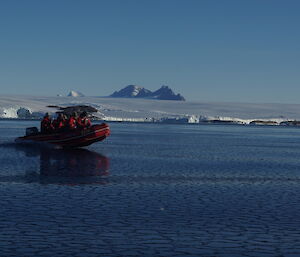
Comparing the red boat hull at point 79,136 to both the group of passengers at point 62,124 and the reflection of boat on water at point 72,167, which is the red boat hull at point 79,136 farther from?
the reflection of boat on water at point 72,167

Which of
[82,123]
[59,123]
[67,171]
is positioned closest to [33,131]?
[59,123]

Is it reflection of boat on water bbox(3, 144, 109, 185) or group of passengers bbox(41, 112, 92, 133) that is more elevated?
group of passengers bbox(41, 112, 92, 133)

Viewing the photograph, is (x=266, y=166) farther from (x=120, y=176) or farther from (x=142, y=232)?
(x=142, y=232)

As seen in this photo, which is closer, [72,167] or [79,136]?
→ [72,167]

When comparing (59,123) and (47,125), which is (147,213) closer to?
(59,123)

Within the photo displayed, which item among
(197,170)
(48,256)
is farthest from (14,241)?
(197,170)

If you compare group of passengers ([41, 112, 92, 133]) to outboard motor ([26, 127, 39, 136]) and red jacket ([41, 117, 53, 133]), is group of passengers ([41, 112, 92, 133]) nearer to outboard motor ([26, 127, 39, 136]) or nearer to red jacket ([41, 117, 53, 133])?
red jacket ([41, 117, 53, 133])

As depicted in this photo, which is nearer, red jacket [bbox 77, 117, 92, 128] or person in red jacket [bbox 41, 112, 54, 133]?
person in red jacket [bbox 41, 112, 54, 133]

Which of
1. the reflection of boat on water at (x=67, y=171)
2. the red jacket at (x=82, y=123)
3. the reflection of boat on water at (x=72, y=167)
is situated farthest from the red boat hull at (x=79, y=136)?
the reflection of boat on water at (x=72, y=167)

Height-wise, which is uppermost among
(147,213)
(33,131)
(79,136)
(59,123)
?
(59,123)

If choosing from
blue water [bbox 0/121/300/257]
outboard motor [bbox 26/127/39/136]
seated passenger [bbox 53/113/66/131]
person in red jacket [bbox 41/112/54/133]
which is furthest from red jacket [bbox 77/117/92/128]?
blue water [bbox 0/121/300/257]

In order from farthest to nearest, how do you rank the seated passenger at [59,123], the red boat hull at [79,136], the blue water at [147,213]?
the seated passenger at [59,123] → the red boat hull at [79,136] → the blue water at [147,213]

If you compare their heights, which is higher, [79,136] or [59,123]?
[59,123]

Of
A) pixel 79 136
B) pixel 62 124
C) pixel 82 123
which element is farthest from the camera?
pixel 82 123
